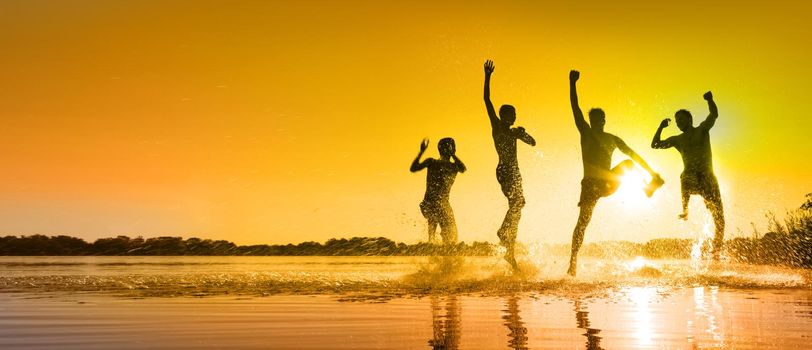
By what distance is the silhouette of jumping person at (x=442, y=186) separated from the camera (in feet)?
55.2

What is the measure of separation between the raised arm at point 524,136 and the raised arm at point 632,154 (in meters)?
1.71

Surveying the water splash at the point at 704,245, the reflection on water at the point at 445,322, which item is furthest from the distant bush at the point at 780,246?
the reflection on water at the point at 445,322

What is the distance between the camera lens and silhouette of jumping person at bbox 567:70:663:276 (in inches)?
615

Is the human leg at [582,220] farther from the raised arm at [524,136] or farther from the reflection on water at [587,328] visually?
the reflection on water at [587,328]

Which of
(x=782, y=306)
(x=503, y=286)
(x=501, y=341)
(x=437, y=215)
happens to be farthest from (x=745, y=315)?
(x=437, y=215)

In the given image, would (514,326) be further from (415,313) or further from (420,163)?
(420,163)

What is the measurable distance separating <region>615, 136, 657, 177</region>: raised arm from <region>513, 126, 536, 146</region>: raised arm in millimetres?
1708

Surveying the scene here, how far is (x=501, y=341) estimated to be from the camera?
19.5 feet

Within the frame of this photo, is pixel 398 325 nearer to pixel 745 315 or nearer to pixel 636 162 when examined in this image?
pixel 745 315

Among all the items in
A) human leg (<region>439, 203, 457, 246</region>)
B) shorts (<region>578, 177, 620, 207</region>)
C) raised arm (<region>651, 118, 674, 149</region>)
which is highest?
raised arm (<region>651, 118, 674, 149</region>)

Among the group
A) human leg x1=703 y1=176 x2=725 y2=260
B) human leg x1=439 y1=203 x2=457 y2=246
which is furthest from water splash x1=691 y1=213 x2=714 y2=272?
human leg x1=439 y1=203 x2=457 y2=246

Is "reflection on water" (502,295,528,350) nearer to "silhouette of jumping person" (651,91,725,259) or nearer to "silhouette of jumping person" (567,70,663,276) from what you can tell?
"silhouette of jumping person" (567,70,663,276)

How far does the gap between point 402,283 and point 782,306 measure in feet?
20.5

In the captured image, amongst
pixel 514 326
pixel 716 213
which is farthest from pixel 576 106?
pixel 514 326
